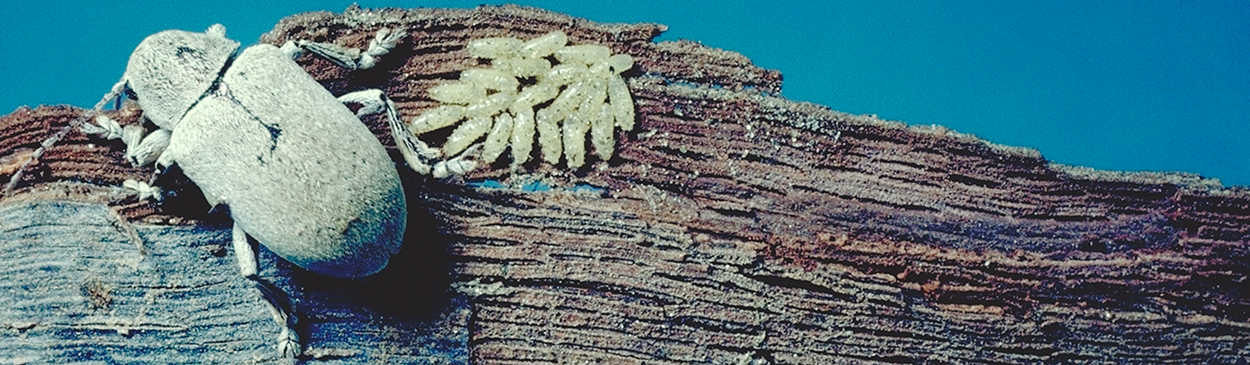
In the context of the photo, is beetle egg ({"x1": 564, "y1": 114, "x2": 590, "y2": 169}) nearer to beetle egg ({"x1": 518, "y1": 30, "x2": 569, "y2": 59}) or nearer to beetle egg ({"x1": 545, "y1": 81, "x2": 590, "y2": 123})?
beetle egg ({"x1": 545, "y1": 81, "x2": 590, "y2": 123})

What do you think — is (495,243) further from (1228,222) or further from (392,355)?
(1228,222)

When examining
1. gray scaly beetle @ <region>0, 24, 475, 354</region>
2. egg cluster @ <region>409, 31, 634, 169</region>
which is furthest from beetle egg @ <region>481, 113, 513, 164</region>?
gray scaly beetle @ <region>0, 24, 475, 354</region>

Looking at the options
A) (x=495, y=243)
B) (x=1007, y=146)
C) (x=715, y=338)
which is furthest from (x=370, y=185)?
(x=1007, y=146)

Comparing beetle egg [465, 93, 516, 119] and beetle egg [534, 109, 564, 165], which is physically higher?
beetle egg [465, 93, 516, 119]

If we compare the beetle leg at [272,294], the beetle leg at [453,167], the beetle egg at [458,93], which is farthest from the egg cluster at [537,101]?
the beetle leg at [272,294]

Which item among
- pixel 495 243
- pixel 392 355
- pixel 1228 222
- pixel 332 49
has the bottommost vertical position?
pixel 392 355

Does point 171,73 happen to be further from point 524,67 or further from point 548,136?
point 548,136

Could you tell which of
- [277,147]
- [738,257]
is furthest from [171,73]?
[738,257]
